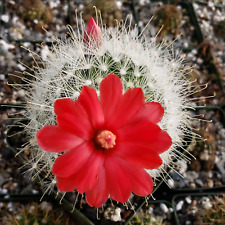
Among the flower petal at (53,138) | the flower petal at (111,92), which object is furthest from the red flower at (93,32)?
the flower petal at (53,138)

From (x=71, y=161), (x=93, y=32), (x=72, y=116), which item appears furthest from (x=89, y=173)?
(x=93, y=32)

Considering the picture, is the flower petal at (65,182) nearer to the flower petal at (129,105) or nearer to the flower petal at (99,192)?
the flower petal at (99,192)

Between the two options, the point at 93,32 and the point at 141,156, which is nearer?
the point at 141,156

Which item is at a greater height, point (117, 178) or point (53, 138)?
point (53, 138)

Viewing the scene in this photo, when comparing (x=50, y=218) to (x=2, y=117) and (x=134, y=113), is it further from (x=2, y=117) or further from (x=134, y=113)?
(x=134, y=113)

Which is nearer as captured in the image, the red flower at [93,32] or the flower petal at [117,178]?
the flower petal at [117,178]

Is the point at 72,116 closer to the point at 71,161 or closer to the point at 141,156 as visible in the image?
the point at 71,161

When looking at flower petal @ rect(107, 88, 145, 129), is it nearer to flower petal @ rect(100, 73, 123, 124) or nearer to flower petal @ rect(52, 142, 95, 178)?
flower petal @ rect(100, 73, 123, 124)

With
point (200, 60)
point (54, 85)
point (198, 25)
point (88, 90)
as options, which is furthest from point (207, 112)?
point (88, 90)

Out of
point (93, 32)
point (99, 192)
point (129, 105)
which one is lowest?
point (99, 192)
